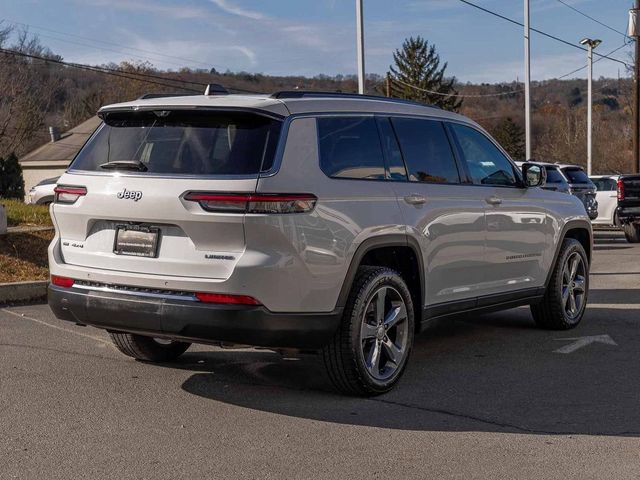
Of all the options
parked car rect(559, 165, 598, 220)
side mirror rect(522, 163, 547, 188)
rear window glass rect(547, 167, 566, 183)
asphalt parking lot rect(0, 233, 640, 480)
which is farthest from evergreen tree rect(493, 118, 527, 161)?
asphalt parking lot rect(0, 233, 640, 480)

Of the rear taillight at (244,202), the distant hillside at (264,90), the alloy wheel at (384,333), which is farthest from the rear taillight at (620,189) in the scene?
the rear taillight at (244,202)

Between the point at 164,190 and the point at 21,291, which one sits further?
the point at 21,291

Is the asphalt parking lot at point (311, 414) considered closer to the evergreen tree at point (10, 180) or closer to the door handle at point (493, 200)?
the door handle at point (493, 200)

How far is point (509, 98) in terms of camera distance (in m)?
94.4

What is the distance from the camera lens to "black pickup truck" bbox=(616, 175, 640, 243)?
20.1 metres

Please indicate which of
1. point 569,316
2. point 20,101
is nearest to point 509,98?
point 20,101

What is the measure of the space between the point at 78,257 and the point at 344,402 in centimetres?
193

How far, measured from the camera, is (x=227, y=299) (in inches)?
196

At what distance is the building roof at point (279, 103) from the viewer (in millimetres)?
5273

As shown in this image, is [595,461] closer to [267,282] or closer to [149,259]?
[267,282]

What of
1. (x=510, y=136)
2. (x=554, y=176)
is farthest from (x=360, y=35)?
(x=510, y=136)

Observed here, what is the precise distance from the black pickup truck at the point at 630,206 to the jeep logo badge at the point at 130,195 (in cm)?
1704

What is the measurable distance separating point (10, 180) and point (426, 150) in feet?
87.8

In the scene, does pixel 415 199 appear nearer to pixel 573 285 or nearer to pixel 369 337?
pixel 369 337
